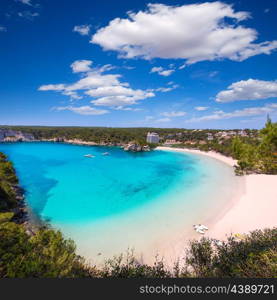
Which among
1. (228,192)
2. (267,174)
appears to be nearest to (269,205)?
(228,192)

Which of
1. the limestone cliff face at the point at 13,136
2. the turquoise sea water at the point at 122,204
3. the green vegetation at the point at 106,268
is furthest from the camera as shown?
the limestone cliff face at the point at 13,136

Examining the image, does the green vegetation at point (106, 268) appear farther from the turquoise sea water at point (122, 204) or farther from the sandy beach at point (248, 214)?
the sandy beach at point (248, 214)

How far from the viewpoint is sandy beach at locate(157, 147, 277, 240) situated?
1407 centimetres

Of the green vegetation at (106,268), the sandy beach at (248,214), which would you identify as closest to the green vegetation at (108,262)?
the green vegetation at (106,268)

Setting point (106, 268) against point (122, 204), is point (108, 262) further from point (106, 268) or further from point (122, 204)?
point (122, 204)

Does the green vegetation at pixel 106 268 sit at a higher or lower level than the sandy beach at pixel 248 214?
higher

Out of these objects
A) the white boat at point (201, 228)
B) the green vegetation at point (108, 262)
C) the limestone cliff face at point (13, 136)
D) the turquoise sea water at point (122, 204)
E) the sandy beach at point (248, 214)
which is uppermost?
the limestone cliff face at point (13, 136)

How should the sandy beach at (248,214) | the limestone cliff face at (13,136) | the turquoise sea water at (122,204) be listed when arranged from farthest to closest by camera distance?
the limestone cliff face at (13,136) → the sandy beach at (248,214) → the turquoise sea water at (122,204)

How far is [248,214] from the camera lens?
16562mm

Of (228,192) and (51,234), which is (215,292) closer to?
(51,234)

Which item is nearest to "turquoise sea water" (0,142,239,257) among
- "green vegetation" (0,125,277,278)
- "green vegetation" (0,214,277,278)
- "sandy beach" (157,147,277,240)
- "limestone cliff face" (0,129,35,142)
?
"sandy beach" (157,147,277,240)

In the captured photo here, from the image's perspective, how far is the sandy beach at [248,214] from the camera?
554 inches

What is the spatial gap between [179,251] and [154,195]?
12.1 m

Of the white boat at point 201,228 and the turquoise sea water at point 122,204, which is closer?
the turquoise sea water at point 122,204
